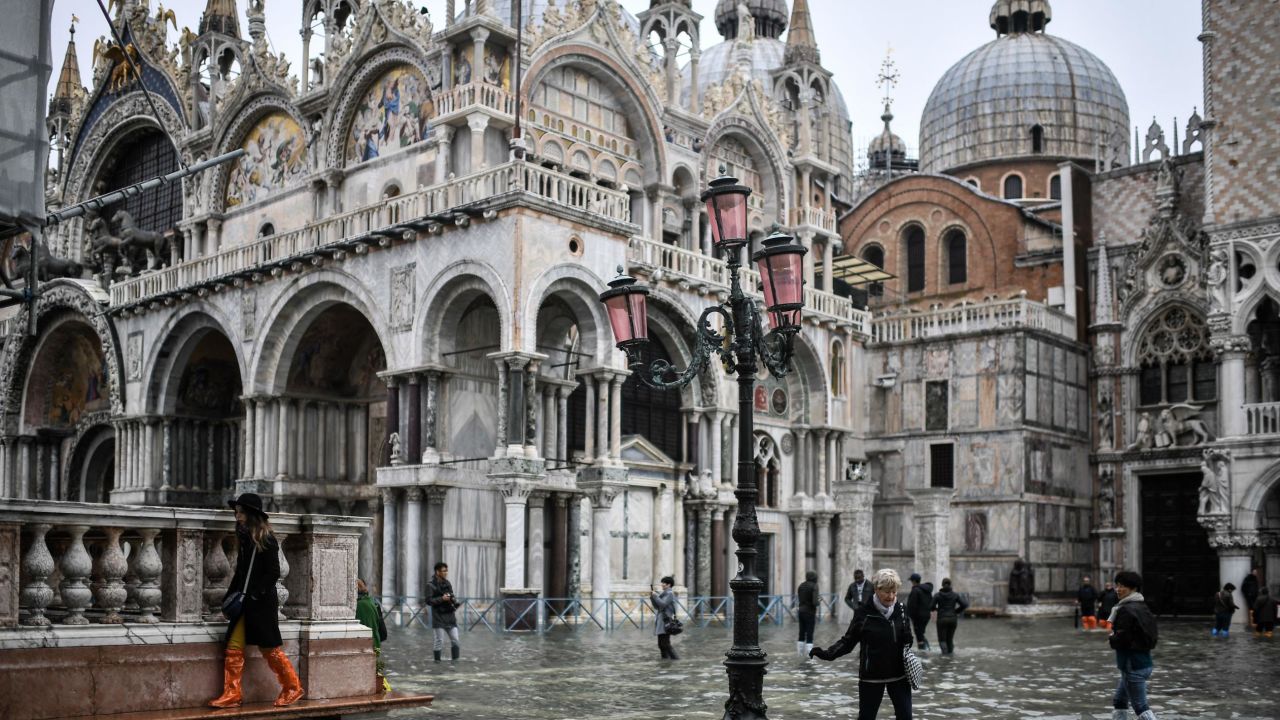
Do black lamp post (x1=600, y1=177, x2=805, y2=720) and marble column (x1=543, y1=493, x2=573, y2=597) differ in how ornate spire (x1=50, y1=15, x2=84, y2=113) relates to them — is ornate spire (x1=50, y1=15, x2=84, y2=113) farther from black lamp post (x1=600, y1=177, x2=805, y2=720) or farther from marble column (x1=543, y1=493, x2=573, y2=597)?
black lamp post (x1=600, y1=177, x2=805, y2=720)

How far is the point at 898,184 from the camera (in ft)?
139

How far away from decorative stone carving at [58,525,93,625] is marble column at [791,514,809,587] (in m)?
25.2

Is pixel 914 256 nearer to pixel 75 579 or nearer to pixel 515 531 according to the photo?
pixel 515 531

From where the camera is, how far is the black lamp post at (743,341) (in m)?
11.5

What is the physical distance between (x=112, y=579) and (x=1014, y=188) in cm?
4205

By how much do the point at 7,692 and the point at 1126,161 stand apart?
44830 millimetres

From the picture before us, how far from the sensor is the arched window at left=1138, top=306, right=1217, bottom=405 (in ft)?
118

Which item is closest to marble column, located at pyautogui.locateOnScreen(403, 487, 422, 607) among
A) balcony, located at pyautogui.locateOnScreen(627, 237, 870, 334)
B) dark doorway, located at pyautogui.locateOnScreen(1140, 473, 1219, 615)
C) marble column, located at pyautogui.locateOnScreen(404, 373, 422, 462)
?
marble column, located at pyautogui.locateOnScreen(404, 373, 422, 462)

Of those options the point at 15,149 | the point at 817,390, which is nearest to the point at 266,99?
the point at 817,390

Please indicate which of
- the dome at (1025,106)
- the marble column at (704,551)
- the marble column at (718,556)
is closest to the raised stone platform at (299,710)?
the marble column at (704,551)

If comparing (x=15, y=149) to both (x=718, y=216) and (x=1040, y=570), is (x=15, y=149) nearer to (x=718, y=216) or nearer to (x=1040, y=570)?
(x=718, y=216)

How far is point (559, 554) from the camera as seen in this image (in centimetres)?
2808

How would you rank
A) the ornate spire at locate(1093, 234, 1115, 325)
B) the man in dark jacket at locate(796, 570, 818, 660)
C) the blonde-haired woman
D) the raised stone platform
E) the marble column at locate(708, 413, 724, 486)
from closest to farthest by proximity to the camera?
1. the raised stone platform
2. the blonde-haired woman
3. the man in dark jacket at locate(796, 570, 818, 660)
4. the marble column at locate(708, 413, 724, 486)
5. the ornate spire at locate(1093, 234, 1115, 325)

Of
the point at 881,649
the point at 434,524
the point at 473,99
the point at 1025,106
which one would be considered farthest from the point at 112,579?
the point at 1025,106
